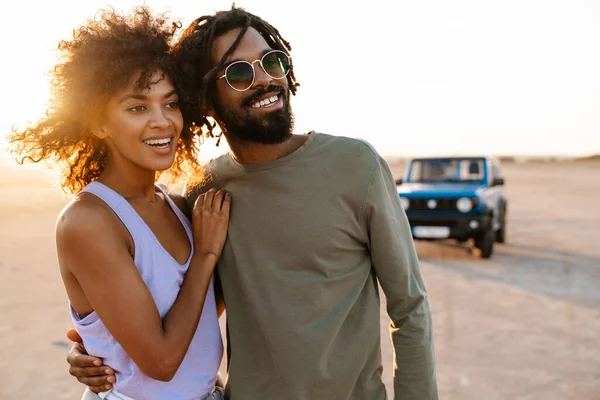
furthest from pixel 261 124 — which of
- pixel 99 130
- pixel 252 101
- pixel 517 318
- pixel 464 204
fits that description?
pixel 464 204

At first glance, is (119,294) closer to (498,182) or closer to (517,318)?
(517,318)

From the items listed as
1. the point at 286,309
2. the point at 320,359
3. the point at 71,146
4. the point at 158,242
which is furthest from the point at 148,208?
the point at 320,359

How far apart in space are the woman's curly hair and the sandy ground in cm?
33

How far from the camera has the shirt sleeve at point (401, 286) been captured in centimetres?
200

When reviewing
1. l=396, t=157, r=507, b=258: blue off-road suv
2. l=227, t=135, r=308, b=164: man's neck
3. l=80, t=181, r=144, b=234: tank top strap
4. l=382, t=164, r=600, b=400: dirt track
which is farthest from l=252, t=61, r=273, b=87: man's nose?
l=396, t=157, r=507, b=258: blue off-road suv

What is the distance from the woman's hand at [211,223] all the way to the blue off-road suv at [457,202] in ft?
25.7

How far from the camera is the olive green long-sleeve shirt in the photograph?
1984mm

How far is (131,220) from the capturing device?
6.31ft

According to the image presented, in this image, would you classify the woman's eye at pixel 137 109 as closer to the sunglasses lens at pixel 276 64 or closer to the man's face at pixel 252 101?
the man's face at pixel 252 101

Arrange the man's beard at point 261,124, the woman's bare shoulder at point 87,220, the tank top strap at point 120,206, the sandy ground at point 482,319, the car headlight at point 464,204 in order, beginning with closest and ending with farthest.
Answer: the woman's bare shoulder at point 87,220 < the tank top strap at point 120,206 < the man's beard at point 261,124 < the sandy ground at point 482,319 < the car headlight at point 464,204

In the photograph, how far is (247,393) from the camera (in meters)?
2.03

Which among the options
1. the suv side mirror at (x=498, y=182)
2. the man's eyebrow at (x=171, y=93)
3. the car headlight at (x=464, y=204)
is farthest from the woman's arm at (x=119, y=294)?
the suv side mirror at (x=498, y=182)

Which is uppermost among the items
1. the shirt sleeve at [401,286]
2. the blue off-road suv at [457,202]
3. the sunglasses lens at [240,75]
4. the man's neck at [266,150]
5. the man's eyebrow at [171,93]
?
the sunglasses lens at [240,75]

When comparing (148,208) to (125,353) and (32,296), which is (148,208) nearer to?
(125,353)
